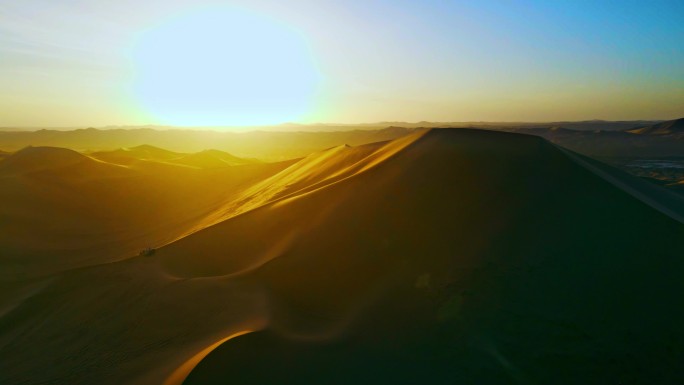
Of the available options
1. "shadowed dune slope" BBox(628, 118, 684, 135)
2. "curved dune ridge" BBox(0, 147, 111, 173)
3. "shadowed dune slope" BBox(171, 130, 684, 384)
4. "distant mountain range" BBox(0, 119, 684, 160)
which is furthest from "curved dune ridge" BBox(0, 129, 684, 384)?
"shadowed dune slope" BBox(628, 118, 684, 135)

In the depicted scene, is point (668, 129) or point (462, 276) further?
point (668, 129)

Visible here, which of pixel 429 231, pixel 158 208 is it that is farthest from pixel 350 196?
pixel 158 208

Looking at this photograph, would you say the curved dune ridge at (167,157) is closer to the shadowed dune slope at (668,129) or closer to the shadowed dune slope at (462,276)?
the shadowed dune slope at (462,276)

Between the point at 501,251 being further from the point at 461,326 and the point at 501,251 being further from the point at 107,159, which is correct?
the point at 107,159

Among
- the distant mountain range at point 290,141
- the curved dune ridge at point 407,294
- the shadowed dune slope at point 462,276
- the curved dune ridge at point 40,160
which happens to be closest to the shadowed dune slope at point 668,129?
the distant mountain range at point 290,141

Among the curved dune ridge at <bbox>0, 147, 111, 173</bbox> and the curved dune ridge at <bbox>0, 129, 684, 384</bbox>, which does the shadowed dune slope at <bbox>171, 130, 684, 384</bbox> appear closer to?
the curved dune ridge at <bbox>0, 129, 684, 384</bbox>

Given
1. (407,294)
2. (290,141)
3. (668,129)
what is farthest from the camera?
(290,141)

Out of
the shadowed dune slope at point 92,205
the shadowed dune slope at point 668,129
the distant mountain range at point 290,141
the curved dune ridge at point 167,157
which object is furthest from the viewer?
the shadowed dune slope at point 668,129

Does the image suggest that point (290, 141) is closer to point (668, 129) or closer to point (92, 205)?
point (668, 129)

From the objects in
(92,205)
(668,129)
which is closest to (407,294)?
(92,205)
